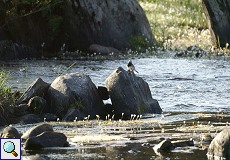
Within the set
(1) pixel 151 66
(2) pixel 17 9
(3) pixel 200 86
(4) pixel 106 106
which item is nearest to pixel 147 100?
(4) pixel 106 106

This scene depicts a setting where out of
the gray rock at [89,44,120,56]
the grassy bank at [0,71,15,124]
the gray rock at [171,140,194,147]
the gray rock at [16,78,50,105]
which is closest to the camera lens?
the gray rock at [171,140,194,147]

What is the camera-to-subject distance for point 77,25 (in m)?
32.8

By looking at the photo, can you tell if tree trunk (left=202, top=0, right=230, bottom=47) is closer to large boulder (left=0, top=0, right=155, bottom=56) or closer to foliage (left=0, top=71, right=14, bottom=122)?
large boulder (left=0, top=0, right=155, bottom=56)

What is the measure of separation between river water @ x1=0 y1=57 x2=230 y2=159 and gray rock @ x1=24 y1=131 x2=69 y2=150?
0.21 metres

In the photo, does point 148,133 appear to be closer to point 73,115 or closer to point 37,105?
point 73,115

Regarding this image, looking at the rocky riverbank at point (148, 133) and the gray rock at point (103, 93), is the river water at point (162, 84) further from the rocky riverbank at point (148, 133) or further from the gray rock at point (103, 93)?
the gray rock at point (103, 93)

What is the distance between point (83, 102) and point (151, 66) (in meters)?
10.6

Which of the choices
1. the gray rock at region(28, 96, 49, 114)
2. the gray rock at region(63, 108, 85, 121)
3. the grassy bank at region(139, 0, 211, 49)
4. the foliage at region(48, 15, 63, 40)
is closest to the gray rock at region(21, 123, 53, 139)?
the gray rock at region(63, 108, 85, 121)

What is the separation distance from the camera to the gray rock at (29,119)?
54.5 feet

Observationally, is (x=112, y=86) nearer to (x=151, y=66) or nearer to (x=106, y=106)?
(x=106, y=106)

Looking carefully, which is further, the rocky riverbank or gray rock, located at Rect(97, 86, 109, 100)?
gray rock, located at Rect(97, 86, 109, 100)

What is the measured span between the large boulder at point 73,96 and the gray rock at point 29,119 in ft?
1.89

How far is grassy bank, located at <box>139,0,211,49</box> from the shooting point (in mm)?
36281

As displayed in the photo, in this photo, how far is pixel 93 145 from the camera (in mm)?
13508
